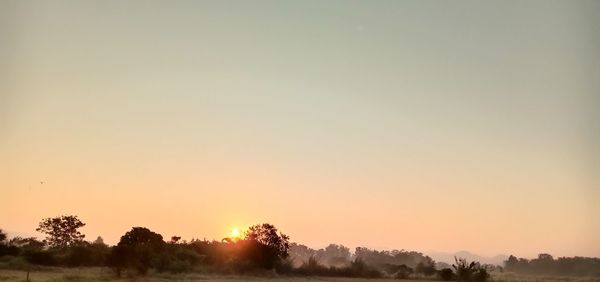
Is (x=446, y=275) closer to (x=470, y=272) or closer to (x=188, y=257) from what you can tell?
(x=470, y=272)

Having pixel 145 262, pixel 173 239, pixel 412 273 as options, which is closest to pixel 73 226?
pixel 173 239

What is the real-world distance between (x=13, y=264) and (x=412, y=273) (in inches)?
2996

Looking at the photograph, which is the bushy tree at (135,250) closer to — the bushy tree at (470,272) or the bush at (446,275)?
the bush at (446,275)

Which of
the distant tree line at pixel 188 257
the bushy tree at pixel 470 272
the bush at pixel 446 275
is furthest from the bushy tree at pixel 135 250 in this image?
the bushy tree at pixel 470 272

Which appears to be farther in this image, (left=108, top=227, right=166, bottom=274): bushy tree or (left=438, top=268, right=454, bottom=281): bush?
(left=438, top=268, right=454, bottom=281): bush

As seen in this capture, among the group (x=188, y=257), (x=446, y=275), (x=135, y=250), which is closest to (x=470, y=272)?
(x=446, y=275)

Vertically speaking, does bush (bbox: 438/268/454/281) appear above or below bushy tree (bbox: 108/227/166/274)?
below

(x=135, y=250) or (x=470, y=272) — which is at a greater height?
(x=135, y=250)

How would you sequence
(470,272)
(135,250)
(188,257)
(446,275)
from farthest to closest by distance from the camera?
(446,275), (470,272), (188,257), (135,250)

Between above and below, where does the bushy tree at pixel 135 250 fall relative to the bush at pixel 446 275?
above

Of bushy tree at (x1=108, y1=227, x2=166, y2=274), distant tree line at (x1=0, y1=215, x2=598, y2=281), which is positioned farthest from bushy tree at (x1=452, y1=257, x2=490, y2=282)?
bushy tree at (x1=108, y1=227, x2=166, y2=274)

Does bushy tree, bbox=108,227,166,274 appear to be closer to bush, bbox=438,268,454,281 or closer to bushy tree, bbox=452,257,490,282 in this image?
bush, bbox=438,268,454,281

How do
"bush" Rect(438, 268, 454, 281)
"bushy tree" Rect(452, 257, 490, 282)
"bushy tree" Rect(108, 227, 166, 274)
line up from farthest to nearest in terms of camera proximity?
"bush" Rect(438, 268, 454, 281)
"bushy tree" Rect(452, 257, 490, 282)
"bushy tree" Rect(108, 227, 166, 274)

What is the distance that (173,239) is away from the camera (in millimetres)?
89812
